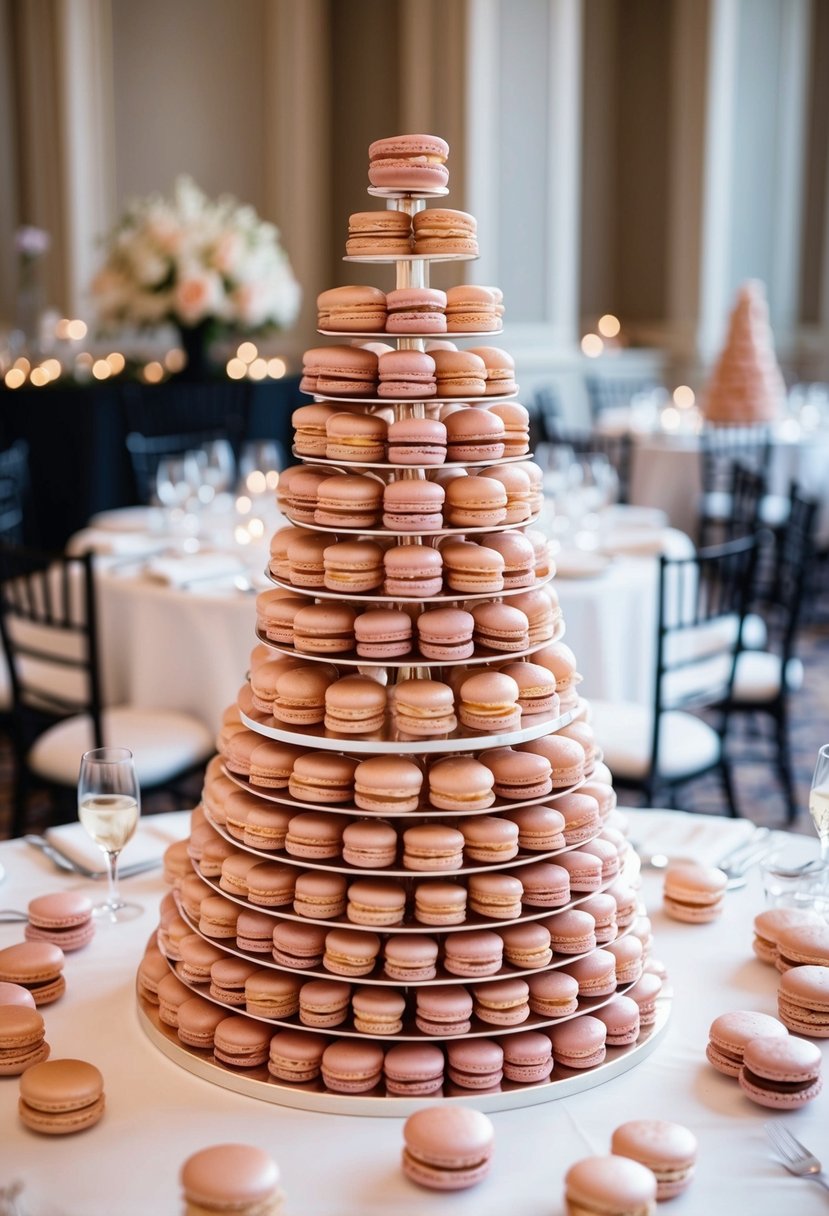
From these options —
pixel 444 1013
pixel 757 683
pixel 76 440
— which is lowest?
pixel 757 683

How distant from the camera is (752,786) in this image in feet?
14.9

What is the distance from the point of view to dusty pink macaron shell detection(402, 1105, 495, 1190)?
1.23 metres

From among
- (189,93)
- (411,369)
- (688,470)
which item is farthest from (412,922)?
(189,93)

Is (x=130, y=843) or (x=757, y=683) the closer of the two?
(x=130, y=843)

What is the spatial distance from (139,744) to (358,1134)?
2131 millimetres

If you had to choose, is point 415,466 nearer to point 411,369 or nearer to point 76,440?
point 411,369

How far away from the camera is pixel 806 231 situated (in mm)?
9617

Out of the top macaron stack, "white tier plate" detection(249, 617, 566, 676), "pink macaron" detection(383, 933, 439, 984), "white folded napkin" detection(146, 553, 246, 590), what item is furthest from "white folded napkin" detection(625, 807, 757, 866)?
"white folded napkin" detection(146, 553, 246, 590)

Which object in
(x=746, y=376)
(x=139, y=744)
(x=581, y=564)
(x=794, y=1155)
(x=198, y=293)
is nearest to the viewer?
(x=794, y=1155)

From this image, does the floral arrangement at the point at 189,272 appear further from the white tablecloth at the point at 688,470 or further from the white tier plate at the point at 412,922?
the white tier plate at the point at 412,922

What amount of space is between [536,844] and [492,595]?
0.91 ft

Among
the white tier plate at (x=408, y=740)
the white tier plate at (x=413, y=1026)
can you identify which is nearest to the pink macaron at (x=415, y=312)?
the white tier plate at (x=408, y=740)

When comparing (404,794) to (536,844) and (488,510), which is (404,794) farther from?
(488,510)

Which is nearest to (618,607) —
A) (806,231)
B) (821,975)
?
(821,975)
